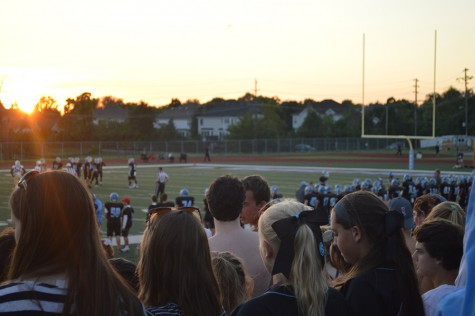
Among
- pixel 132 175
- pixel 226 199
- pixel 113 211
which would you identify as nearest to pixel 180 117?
pixel 132 175

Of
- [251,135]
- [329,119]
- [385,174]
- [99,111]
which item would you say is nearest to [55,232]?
[385,174]

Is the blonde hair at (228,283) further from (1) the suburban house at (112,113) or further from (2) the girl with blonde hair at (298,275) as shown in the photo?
(1) the suburban house at (112,113)

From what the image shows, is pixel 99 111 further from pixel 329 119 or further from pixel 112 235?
pixel 112 235

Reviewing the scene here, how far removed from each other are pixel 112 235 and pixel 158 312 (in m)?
11.2

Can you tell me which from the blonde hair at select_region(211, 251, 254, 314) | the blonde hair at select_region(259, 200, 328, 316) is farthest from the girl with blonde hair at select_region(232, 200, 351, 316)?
the blonde hair at select_region(211, 251, 254, 314)

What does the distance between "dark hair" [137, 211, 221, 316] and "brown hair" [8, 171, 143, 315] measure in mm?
501

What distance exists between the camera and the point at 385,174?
1345 inches

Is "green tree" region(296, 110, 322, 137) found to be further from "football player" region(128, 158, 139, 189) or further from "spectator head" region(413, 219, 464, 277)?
"spectator head" region(413, 219, 464, 277)

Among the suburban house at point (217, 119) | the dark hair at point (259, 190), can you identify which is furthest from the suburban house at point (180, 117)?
the dark hair at point (259, 190)

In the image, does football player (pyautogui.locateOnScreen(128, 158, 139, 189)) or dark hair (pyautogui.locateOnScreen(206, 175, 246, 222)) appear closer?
dark hair (pyautogui.locateOnScreen(206, 175, 246, 222))

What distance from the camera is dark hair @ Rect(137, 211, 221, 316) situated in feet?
8.10

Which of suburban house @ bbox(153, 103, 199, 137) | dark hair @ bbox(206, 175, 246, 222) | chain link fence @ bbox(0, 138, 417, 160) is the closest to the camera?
dark hair @ bbox(206, 175, 246, 222)

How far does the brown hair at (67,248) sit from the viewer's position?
1.87 m

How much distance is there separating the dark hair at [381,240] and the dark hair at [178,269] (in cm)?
80
